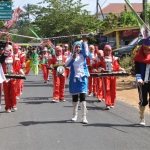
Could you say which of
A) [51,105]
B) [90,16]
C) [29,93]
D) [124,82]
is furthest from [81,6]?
[51,105]

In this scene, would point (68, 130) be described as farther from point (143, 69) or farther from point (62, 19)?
point (62, 19)

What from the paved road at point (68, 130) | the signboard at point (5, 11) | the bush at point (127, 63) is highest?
the signboard at point (5, 11)

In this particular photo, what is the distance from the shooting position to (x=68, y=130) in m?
9.71

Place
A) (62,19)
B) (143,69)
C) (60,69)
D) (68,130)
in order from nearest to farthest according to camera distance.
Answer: (68,130), (143,69), (60,69), (62,19)

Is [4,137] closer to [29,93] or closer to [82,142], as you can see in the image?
[82,142]

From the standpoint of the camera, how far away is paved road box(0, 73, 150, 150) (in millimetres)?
8362

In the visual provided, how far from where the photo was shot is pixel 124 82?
23.7 m

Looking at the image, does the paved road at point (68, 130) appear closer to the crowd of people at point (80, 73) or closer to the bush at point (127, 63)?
the crowd of people at point (80, 73)

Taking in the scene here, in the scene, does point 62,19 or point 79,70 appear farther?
point 62,19

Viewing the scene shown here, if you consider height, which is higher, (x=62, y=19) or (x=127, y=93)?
(x=62, y=19)

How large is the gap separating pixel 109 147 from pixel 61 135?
1.37 meters

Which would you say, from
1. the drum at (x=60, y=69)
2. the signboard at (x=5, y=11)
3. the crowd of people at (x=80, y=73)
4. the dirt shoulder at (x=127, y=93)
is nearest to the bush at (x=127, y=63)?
the dirt shoulder at (x=127, y=93)

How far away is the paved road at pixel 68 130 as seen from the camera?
27.4 ft

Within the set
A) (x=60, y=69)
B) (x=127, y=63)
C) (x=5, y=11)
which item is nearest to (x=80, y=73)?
(x=60, y=69)
